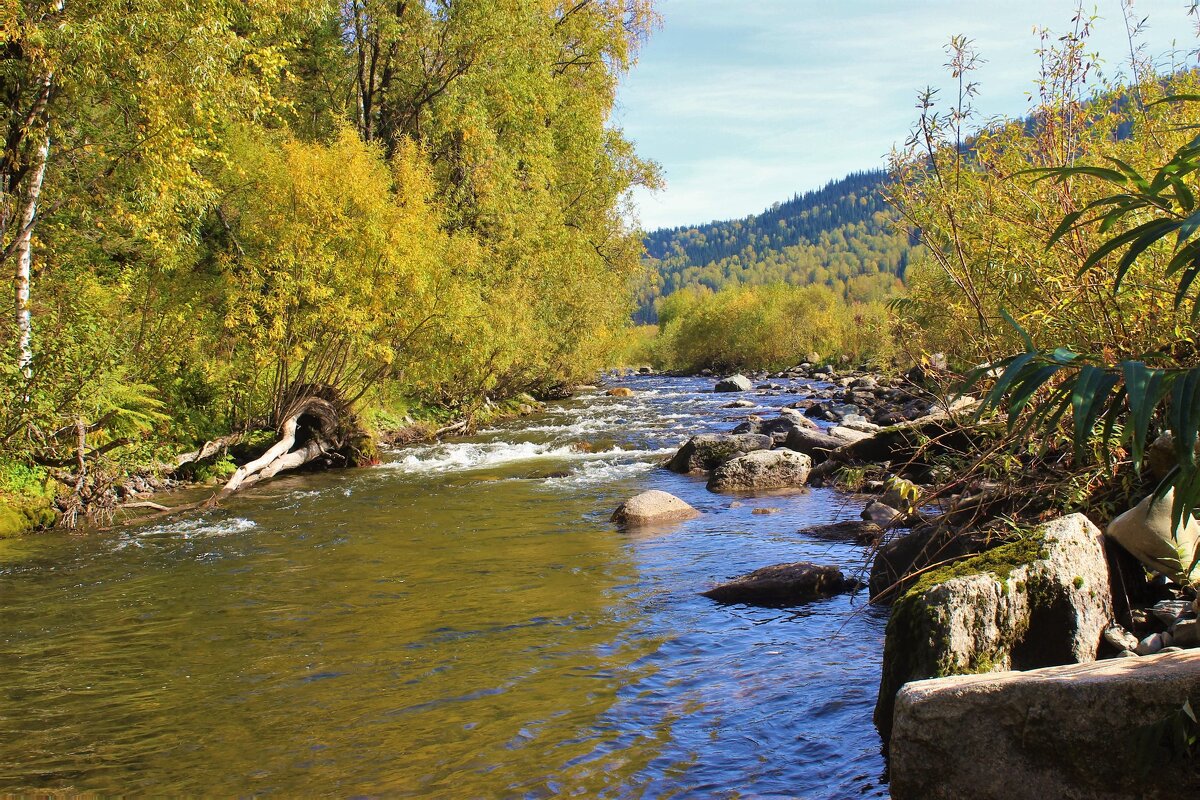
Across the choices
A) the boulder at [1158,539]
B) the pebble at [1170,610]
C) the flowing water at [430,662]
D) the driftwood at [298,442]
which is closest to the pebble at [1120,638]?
the pebble at [1170,610]

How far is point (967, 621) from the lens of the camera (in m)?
5.31

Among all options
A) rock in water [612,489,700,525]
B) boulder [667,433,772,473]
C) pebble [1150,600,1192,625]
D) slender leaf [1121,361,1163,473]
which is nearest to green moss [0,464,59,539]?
rock in water [612,489,700,525]

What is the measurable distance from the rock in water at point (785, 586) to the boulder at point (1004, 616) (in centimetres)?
295

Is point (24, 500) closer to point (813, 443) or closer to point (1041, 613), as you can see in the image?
point (1041, 613)

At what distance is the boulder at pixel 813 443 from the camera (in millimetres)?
18000

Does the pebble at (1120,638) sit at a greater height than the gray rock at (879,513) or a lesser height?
greater

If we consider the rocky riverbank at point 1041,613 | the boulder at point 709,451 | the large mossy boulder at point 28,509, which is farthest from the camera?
the boulder at point 709,451

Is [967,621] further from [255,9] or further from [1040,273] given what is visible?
[255,9]

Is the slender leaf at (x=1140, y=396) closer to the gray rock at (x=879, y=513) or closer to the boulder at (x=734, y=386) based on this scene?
the gray rock at (x=879, y=513)

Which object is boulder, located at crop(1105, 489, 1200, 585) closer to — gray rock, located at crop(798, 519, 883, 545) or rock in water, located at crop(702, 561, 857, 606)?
rock in water, located at crop(702, 561, 857, 606)

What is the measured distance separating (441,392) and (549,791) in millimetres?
23353

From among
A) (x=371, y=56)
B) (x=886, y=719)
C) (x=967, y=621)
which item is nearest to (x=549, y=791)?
(x=886, y=719)

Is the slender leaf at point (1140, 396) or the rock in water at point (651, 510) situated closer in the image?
the slender leaf at point (1140, 396)

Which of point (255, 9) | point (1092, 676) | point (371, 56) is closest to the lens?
point (1092, 676)
